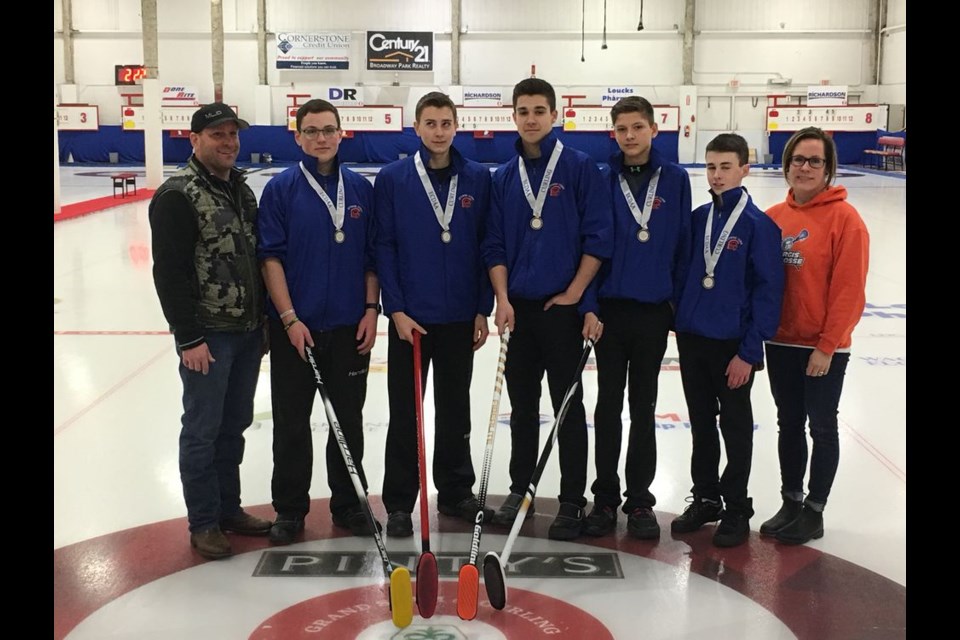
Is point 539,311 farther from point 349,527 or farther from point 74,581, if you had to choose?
point 74,581

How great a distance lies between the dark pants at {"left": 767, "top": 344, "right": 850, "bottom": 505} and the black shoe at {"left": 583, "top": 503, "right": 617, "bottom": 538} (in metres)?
0.68

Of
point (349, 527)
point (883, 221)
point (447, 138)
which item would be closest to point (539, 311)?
point (447, 138)

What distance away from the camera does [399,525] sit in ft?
12.7

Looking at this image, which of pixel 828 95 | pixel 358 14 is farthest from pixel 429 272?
pixel 358 14

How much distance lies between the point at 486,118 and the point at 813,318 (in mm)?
24540

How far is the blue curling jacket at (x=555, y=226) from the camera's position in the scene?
3.78 meters

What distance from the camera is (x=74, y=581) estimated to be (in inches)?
137

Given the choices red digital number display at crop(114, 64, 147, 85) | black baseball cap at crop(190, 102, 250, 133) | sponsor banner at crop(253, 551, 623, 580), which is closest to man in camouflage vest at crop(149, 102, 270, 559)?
black baseball cap at crop(190, 102, 250, 133)

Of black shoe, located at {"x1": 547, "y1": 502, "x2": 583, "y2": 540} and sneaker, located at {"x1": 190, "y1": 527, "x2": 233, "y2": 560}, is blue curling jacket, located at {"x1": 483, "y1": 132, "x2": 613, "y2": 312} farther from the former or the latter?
sneaker, located at {"x1": 190, "y1": 527, "x2": 233, "y2": 560}

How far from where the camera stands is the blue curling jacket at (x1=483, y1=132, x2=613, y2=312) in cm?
378

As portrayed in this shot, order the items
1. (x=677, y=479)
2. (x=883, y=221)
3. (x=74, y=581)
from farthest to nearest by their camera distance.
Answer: (x=883, y=221), (x=677, y=479), (x=74, y=581)

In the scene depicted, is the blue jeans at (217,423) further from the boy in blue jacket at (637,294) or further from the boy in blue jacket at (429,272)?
the boy in blue jacket at (637,294)

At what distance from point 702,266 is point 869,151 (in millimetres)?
24805

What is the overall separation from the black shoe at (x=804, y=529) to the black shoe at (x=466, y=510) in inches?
44.8
